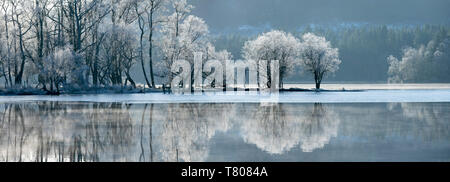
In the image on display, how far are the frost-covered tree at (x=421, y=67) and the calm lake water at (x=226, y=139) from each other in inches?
4384

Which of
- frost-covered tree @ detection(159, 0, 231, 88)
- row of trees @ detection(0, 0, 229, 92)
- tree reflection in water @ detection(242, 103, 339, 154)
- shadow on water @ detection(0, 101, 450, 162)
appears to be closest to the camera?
shadow on water @ detection(0, 101, 450, 162)

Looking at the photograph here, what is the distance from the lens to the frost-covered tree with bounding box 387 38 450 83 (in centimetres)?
13062

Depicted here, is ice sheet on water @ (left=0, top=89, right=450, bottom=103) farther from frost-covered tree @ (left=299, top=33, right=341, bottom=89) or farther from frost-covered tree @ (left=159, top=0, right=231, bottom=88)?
frost-covered tree @ (left=299, top=33, right=341, bottom=89)

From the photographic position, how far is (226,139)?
1759cm

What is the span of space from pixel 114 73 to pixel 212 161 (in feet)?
192

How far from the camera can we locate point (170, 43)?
7256 centimetres

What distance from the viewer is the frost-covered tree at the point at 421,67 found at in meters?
131

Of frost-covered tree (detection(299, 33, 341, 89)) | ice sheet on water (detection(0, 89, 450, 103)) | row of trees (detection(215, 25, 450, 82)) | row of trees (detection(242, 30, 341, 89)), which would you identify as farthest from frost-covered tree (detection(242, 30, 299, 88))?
row of trees (detection(215, 25, 450, 82))

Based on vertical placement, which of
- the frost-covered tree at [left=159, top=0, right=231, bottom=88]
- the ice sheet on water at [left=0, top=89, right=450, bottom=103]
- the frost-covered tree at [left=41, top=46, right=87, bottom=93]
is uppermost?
the frost-covered tree at [left=159, top=0, right=231, bottom=88]

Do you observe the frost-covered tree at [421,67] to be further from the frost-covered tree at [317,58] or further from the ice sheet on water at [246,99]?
the ice sheet on water at [246,99]

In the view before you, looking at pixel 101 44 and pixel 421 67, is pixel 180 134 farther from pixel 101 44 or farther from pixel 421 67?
pixel 421 67

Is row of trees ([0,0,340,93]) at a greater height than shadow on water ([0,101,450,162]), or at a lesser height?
greater

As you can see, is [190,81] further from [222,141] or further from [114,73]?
[222,141]

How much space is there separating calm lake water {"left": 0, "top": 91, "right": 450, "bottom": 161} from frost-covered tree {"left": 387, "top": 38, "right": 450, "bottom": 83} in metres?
111
